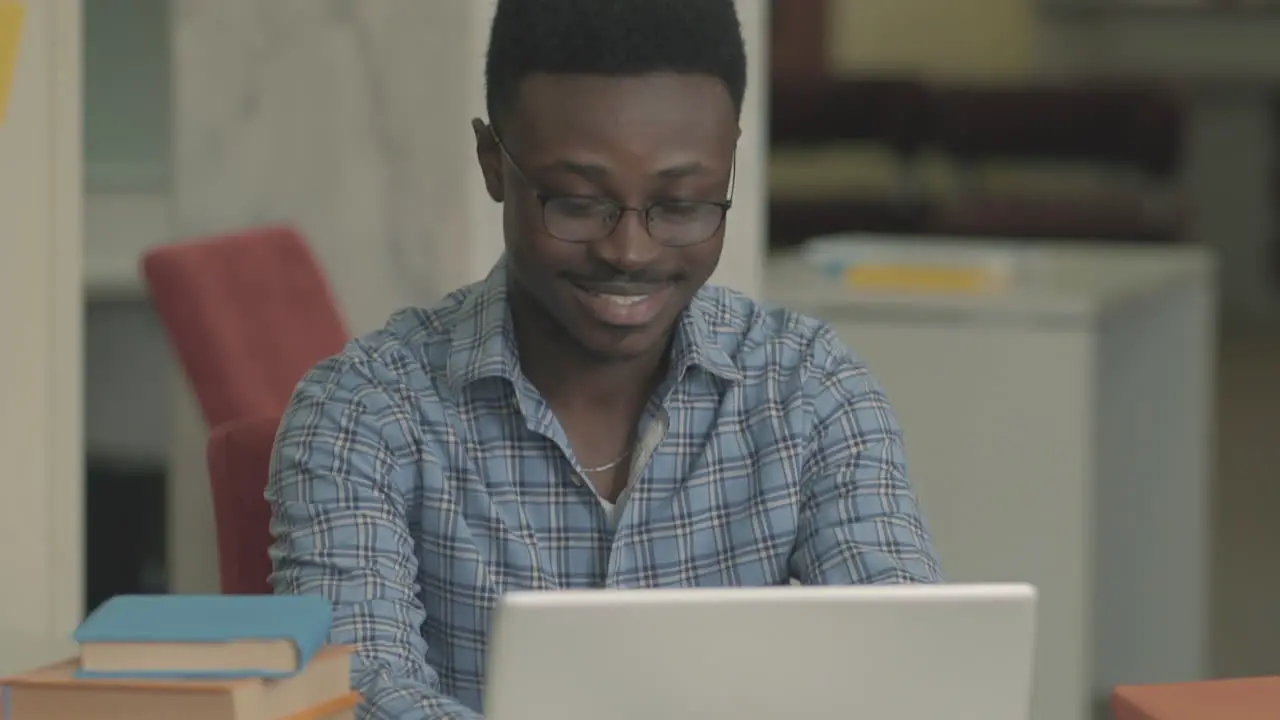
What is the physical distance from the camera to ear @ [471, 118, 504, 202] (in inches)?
63.9

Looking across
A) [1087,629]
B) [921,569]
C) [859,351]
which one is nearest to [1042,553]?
[1087,629]

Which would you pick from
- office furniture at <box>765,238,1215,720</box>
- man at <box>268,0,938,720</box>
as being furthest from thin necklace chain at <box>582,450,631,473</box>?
office furniture at <box>765,238,1215,720</box>

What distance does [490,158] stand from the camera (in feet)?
5.36

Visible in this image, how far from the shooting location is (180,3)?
2.75m

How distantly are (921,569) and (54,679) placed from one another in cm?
70

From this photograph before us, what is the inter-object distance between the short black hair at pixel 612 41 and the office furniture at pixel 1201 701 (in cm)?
53

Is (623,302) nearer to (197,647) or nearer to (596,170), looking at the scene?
(596,170)

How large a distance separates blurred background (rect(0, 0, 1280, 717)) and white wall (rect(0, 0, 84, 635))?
0.06 metres

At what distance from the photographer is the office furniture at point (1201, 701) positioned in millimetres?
1336

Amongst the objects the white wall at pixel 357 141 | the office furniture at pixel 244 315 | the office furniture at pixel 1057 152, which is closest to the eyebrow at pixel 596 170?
the office furniture at pixel 244 315

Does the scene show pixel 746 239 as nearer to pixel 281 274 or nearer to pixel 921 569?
pixel 281 274

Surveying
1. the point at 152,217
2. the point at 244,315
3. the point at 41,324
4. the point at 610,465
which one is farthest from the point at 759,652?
the point at 152,217

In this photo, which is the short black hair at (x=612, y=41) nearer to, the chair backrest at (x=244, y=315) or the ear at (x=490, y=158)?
the ear at (x=490, y=158)

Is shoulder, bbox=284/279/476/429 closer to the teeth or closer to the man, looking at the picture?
the man
